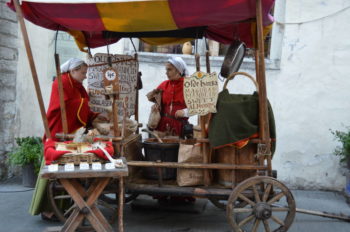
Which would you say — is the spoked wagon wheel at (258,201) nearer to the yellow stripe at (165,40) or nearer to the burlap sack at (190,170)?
the burlap sack at (190,170)

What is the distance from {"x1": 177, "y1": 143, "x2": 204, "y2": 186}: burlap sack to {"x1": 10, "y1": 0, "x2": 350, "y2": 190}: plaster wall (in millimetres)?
2661

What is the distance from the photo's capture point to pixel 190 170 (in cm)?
451

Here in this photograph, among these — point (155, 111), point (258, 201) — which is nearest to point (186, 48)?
point (155, 111)

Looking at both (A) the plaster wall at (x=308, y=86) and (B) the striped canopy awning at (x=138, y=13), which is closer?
(B) the striped canopy awning at (x=138, y=13)

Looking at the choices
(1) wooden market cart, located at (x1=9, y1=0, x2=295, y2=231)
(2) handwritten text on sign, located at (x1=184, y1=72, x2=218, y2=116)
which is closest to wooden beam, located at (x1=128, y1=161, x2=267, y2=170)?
(1) wooden market cart, located at (x1=9, y1=0, x2=295, y2=231)

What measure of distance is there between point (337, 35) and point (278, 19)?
92 cm

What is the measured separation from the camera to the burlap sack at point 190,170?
451 centimetres

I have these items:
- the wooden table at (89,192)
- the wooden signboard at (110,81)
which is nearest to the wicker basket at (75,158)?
the wooden table at (89,192)

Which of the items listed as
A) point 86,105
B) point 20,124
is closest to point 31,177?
point 20,124

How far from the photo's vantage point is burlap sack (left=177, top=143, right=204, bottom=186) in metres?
4.51

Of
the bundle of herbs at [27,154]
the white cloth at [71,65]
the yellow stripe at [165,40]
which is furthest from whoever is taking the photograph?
the bundle of herbs at [27,154]

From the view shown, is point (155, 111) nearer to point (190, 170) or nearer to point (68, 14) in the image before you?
point (190, 170)

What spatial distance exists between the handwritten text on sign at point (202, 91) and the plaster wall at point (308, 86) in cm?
271

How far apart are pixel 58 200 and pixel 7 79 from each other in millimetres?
2665
